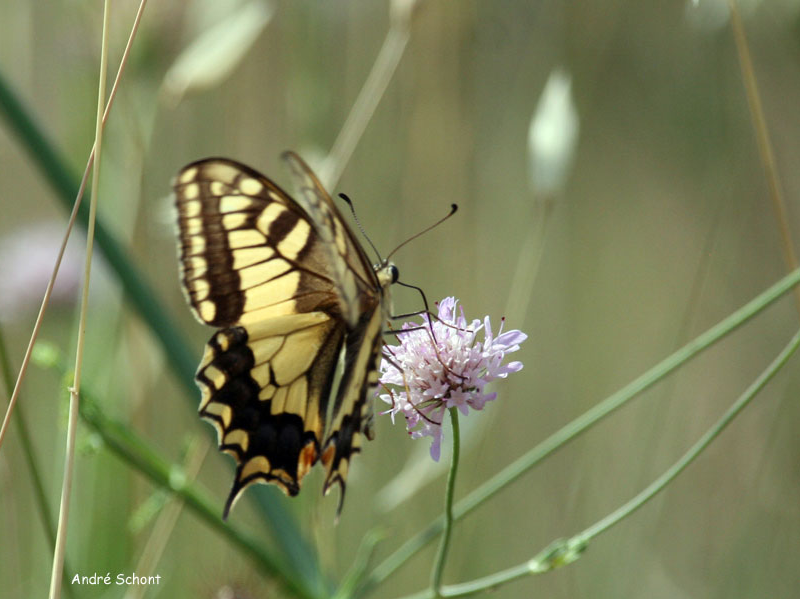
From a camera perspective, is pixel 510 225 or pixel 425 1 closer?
pixel 425 1

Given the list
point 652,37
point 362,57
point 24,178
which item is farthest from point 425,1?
point 24,178

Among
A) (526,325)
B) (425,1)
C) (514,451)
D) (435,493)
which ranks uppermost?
(526,325)

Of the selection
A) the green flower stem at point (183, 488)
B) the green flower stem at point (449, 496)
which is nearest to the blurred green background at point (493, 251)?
the green flower stem at point (183, 488)

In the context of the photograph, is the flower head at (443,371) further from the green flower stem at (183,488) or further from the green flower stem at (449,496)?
the green flower stem at (183,488)

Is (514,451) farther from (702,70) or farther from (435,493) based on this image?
(702,70)

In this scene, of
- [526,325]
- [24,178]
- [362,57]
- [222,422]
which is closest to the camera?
[222,422]

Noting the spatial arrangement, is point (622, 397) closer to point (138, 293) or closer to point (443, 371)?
point (443, 371)

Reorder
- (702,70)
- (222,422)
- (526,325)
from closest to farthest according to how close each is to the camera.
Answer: (222,422), (702,70), (526,325)
